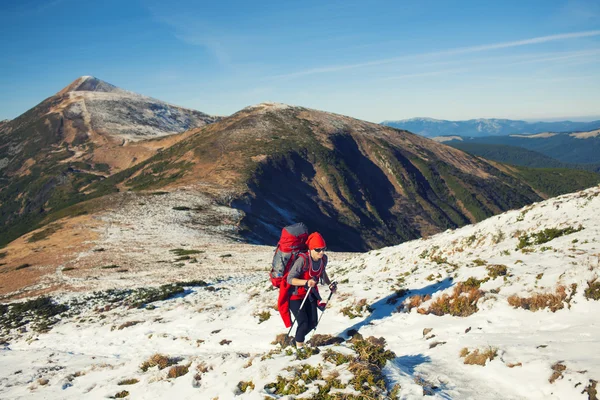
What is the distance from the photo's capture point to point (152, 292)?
2450 cm

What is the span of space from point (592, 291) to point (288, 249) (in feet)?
25.5

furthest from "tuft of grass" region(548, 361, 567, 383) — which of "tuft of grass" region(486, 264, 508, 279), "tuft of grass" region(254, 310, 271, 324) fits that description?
"tuft of grass" region(254, 310, 271, 324)

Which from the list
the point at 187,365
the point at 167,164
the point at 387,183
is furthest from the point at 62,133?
the point at 187,365

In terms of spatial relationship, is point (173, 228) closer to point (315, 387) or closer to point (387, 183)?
point (315, 387)

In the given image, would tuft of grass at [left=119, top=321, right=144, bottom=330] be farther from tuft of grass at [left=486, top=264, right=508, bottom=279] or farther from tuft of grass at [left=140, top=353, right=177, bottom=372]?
tuft of grass at [left=486, top=264, right=508, bottom=279]

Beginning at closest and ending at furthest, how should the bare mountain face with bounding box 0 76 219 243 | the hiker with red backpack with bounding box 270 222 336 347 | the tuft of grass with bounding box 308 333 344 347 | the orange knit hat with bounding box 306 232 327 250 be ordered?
the orange knit hat with bounding box 306 232 327 250 → the hiker with red backpack with bounding box 270 222 336 347 → the tuft of grass with bounding box 308 333 344 347 → the bare mountain face with bounding box 0 76 219 243

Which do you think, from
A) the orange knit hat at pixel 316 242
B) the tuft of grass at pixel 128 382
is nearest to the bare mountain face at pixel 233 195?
the tuft of grass at pixel 128 382

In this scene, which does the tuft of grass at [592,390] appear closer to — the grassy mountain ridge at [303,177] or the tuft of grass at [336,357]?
the tuft of grass at [336,357]

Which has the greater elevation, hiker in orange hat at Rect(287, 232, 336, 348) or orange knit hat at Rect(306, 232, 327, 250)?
orange knit hat at Rect(306, 232, 327, 250)

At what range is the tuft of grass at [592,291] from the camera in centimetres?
908

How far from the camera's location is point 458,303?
1123cm

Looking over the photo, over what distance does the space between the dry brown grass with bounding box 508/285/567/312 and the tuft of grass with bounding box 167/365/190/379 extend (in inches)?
357

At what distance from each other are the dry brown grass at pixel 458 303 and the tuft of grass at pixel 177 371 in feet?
24.2

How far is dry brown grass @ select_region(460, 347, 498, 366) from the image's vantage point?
746 centimetres
